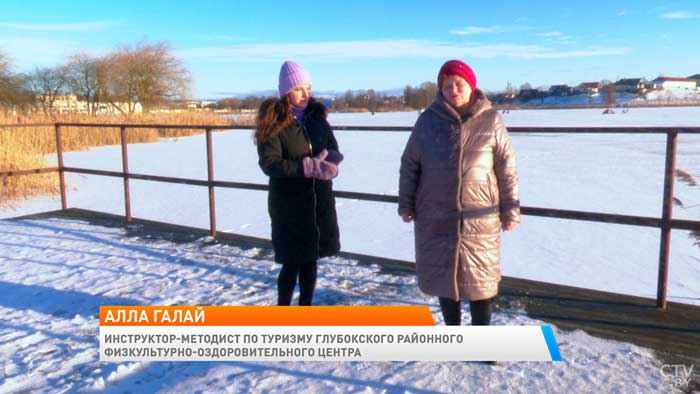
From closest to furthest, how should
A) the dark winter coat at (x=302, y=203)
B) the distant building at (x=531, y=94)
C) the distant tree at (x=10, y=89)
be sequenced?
the dark winter coat at (x=302, y=203) < the distant tree at (x=10, y=89) < the distant building at (x=531, y=94)

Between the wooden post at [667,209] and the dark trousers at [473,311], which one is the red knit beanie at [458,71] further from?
the wooden post at [667,209]

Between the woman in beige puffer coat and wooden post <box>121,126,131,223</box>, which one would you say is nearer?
the woman in beige puffer coat

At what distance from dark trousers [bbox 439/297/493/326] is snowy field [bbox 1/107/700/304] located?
2.51 m

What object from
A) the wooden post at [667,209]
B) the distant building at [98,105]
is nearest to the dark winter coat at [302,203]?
the wooden post at [667,209]

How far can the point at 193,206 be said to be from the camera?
8188 mm

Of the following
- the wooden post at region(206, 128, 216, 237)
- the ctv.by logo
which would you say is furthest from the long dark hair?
the wooden post at region(206, 128, 216, 237)

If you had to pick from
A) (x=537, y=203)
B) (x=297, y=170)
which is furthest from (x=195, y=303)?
(x=537, y=203)

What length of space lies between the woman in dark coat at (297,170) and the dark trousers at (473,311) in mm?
639

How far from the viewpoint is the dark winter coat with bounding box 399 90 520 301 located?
2.09 meters

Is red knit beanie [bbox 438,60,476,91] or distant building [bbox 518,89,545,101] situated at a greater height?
distant building [bbox 518,89,545,101]

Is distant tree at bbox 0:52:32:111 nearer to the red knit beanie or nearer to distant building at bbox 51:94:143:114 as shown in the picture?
distant building at bbox 51:94:143:114

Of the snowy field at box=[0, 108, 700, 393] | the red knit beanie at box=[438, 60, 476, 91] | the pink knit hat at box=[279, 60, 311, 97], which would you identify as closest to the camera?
the red knit beanie at box=[438, 60, 476, 91]

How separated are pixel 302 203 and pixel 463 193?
81 cm

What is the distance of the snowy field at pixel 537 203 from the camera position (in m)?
5.00
